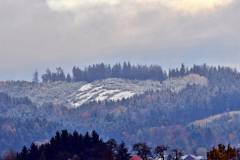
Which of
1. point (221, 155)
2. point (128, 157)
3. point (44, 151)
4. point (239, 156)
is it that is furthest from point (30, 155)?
point (221, 155)

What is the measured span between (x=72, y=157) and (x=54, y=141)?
9.71m

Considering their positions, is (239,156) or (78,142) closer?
(239,156)

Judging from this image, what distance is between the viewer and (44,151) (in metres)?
195

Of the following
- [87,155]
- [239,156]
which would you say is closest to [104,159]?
[87,155]

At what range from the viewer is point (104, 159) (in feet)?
622

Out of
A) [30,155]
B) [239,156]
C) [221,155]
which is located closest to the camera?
[221,155]

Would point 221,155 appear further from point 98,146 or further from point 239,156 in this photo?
point 98,146

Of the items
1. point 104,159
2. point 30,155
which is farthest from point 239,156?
point 30,155

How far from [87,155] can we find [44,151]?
7102 millimetres

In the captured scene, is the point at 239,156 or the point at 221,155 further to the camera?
the point at 239,156

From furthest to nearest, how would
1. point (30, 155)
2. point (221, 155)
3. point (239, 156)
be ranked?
point (30, 155) < point (239, 156) < point (221, 155)

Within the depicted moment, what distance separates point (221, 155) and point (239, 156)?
41185 millimetres

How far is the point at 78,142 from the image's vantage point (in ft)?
650

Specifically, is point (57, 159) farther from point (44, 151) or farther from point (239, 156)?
point (239, 156)
